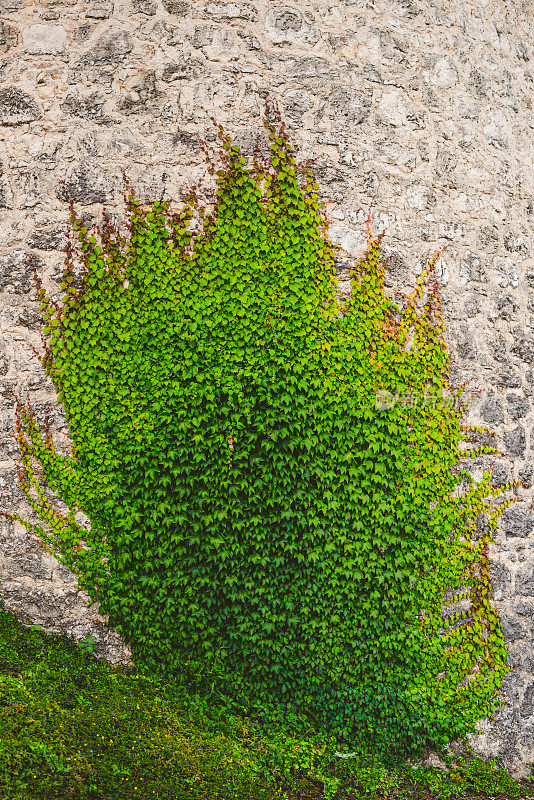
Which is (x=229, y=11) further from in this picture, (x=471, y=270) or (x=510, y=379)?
(x=510, y=379)

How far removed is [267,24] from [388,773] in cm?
584

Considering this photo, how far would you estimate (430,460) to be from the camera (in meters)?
4.79

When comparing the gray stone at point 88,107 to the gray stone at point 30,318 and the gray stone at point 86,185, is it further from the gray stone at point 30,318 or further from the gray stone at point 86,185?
the gray stone at point 30,318

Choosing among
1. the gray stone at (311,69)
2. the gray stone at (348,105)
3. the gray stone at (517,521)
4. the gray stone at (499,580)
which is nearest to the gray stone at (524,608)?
the gray stone at (499,580)

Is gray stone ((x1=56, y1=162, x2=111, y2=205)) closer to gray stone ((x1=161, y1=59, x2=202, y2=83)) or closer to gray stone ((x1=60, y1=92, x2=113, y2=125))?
gray stone ((x1=60, y1=92, x2=113, y2=125))

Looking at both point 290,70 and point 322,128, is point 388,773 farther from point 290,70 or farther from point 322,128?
point 290,70

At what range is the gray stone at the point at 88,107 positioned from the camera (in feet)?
15.7

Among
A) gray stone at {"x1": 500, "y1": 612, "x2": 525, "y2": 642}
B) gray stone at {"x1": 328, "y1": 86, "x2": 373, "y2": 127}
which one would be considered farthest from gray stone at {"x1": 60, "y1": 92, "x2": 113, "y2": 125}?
gray stone at {"x1": 500, "y1": 612, "x2": 525, "y2": 642}

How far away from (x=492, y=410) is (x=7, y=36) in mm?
5113

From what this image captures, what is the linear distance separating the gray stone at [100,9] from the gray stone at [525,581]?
5758mm

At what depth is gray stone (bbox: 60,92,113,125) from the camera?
478 cm

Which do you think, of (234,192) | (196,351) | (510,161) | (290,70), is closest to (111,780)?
(196,351)

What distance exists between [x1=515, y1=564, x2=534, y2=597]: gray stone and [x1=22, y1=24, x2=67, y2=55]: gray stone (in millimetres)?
5797

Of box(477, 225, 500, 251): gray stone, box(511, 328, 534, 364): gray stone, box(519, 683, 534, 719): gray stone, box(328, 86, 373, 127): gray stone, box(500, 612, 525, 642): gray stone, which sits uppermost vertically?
box(328, 86, 373, 127): gray stone
